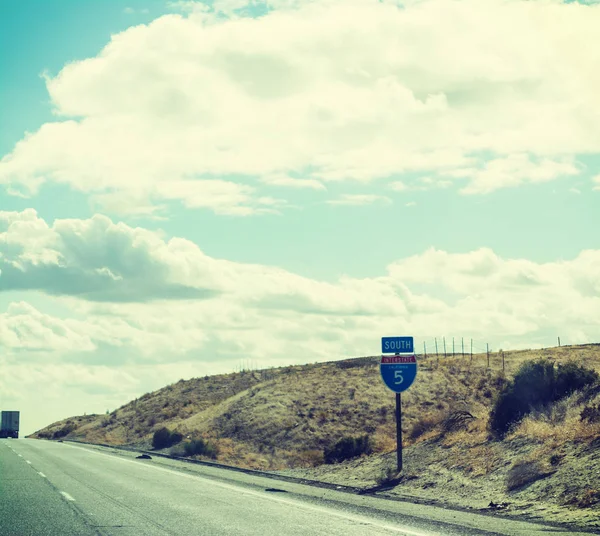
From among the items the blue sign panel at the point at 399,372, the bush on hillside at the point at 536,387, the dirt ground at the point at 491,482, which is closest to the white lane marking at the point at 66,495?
the dirt ground at the point at 491,482

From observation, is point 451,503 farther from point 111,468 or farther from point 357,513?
point 111,468

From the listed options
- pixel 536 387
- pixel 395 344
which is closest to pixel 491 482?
pixel 395 344

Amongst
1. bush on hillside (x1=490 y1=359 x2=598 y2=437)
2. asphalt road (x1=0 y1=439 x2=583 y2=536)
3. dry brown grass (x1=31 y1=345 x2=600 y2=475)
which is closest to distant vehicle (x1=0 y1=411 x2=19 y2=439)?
dry brown grass (x1=31 y1=345 x2=600 y2=475)

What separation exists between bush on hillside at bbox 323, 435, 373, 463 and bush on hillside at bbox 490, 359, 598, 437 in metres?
6.50

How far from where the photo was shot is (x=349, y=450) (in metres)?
28.6

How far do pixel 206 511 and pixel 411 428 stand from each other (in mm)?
22615

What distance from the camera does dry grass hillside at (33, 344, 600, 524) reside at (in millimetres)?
16234

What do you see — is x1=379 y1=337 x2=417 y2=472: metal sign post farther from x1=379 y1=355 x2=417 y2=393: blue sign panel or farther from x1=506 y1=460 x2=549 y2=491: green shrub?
x1=506 y1=460 x2=549 y2=491: green shrub

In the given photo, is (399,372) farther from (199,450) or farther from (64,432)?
(64,432)

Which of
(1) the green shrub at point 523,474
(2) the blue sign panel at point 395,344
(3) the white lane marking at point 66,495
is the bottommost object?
(3) the white lane marking at point 66,495

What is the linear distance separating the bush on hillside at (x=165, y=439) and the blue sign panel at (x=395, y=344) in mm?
27901

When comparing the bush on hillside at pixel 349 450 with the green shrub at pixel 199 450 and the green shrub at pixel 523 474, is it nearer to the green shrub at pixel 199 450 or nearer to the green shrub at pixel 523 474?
the green shrub at pixel 199 450

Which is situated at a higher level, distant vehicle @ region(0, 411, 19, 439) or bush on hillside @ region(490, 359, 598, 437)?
bush on hillside @ region(490, 359, 598, 437)

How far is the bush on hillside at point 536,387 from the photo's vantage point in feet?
74.9
